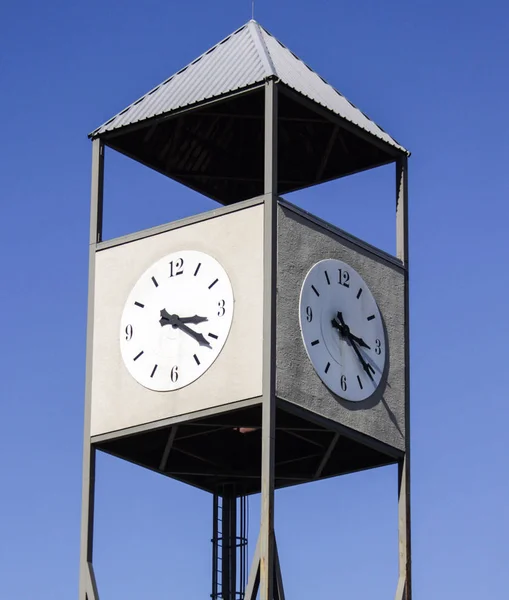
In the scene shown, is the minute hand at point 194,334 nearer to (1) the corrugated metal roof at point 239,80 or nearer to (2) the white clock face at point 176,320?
(2) the white clock face at point 176,320

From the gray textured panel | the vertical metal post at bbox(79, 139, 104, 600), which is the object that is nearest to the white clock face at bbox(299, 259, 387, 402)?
the gray textured panel

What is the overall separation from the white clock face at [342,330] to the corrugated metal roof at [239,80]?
2253 millimetres

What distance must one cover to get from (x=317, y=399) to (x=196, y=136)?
17.8 ft

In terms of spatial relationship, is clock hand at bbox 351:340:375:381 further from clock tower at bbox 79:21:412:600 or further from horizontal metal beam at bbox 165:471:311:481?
horizontal metal beam at bbox 165:471:311:481

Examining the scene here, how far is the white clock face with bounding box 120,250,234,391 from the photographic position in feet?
99.6

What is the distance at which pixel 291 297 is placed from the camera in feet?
99.5

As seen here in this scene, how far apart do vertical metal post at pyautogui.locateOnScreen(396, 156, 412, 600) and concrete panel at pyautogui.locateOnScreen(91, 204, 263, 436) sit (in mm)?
2774

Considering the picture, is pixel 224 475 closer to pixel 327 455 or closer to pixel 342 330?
pixel 327 455

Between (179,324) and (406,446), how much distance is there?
340cm

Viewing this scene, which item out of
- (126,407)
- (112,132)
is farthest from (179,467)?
(112,132)

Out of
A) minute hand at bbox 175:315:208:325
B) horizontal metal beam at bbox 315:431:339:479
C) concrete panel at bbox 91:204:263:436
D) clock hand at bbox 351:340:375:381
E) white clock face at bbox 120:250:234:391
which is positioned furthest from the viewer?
horizontal metal beam at bbox 315:431:339:479

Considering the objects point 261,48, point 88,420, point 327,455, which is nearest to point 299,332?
point 327,455

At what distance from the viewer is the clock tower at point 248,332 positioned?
98.6 ft

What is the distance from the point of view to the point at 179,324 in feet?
100
